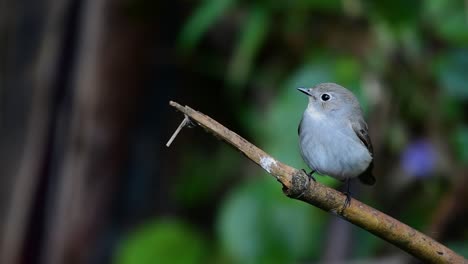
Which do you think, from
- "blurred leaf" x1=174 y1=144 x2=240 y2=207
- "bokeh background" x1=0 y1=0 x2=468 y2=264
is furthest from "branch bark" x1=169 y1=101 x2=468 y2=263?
"blurred leaf" x1=174 y1=144 x2=240 y2=207

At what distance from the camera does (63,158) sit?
3.17m

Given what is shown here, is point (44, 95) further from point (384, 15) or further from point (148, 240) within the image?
point (384, 15)

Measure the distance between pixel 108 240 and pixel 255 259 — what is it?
0.76 meters

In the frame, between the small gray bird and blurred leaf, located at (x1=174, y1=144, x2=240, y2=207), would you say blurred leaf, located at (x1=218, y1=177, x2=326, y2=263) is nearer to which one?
blurred leaf, located at (x1=174, y1=144, x2=240, y2=207)

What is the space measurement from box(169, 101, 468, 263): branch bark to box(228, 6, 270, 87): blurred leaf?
1.89 m

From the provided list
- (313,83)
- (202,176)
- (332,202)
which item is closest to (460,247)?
(313,83)

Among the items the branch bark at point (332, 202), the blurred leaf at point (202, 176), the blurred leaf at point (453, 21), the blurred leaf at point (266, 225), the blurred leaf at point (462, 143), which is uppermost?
the blurred leaf at point (453, 21)

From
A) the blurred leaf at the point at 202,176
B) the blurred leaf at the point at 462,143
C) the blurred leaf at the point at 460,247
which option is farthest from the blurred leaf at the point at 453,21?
the blurred leaf at the point at 202,176

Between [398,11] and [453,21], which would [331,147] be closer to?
[398,11]

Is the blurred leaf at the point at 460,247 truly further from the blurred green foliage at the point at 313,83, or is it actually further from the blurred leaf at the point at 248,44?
the blurred leaf at the point at 248,44

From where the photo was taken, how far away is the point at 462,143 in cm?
285

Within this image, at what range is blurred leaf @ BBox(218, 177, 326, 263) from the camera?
9.57ft

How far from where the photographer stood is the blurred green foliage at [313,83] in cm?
275

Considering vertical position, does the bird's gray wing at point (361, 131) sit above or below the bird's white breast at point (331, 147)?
above
